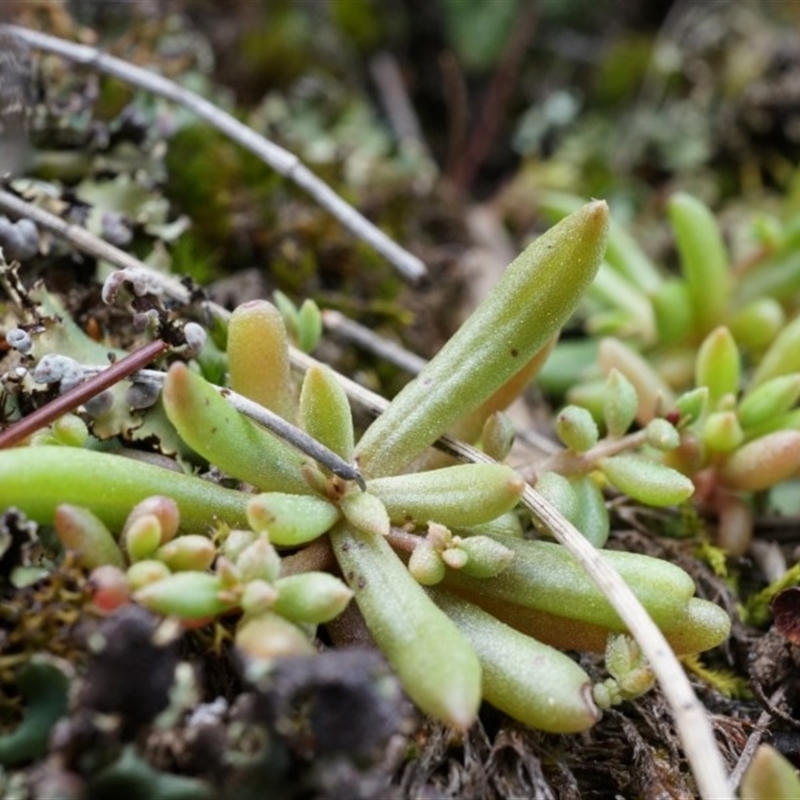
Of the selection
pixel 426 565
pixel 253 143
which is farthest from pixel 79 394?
pixel 253 143

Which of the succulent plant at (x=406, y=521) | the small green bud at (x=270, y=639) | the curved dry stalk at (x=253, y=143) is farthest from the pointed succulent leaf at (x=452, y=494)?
the curved dry stalk at (x=253, y=143)

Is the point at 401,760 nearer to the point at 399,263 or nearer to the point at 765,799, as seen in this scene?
the point at 765,799

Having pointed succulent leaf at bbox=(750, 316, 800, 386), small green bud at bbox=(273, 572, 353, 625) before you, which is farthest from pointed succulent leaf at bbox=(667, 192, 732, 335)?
small green bud at bbox=(273, 572, 353, 625)

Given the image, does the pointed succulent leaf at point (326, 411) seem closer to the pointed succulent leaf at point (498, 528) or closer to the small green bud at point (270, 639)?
the pointed succulent leaf at point (498, 528)

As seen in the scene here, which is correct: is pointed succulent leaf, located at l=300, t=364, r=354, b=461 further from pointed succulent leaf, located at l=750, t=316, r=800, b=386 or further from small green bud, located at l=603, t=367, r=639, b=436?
pointed succulent leaf, located at l=750, t=316, r=800, b=386

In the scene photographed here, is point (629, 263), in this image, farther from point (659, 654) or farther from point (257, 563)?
point (257, 563)

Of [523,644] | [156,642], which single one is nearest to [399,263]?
[523,644]
